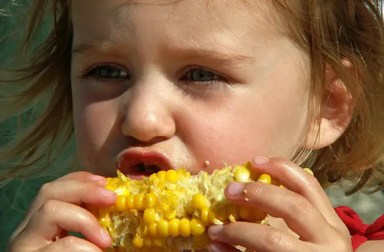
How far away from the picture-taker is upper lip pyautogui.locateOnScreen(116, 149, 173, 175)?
78.5 inches

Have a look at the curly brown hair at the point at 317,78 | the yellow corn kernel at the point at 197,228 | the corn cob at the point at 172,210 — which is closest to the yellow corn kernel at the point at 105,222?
the corn cob at the point at 172,210

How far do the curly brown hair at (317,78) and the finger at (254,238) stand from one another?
2.18 ft

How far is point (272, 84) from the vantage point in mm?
2162

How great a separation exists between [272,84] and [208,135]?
259 mm

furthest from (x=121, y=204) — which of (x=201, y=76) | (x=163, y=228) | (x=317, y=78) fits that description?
(x=317, y=78)

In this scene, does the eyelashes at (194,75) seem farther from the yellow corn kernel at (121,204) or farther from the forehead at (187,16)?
the yellow corn kernel at (121,204)

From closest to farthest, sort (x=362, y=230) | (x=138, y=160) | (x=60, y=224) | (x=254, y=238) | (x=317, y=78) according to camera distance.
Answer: (x=254, y=238)
(x=60, y=224)
(x=138, y=160)
(x=317, y=78)
(x=362, y=230)

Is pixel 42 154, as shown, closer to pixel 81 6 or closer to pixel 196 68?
pixel 81 6

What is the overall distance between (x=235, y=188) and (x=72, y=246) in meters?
0.40

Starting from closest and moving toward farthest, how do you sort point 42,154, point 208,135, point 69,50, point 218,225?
point 218,225
point 208,135
point 69,50
point 42,154

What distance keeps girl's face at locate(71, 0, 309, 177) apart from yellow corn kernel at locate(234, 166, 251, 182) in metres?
0.22

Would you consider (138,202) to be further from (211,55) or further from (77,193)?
(211,55)

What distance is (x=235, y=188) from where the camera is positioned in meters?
1.77

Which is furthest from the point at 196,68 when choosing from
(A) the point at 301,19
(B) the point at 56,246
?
(B) the point at 56,246
